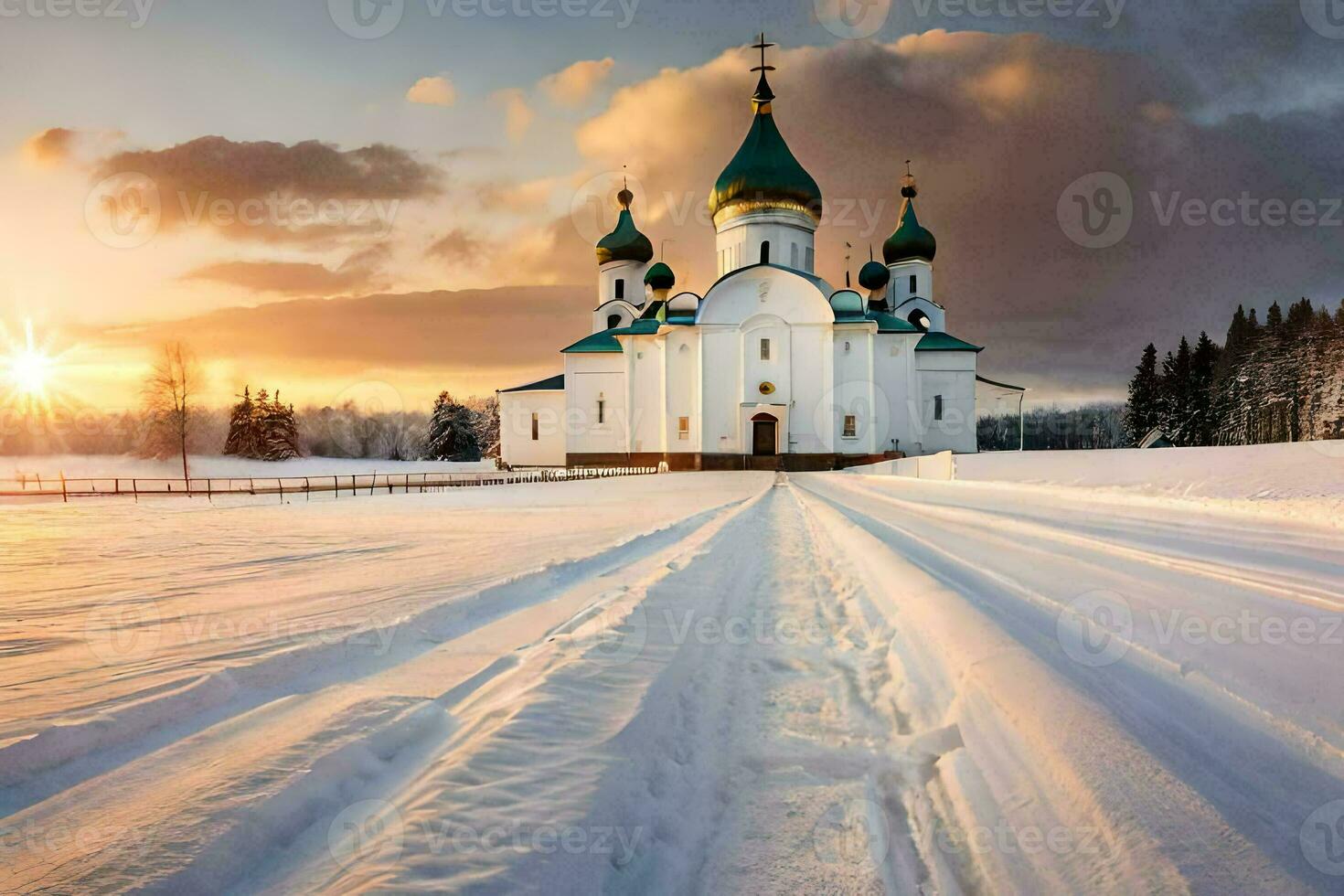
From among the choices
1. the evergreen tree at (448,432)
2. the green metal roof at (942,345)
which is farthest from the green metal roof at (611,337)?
the evergreen tree at (448,432)

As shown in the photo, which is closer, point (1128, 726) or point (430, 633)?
point (1128, 726)

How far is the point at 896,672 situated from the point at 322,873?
10.4ft

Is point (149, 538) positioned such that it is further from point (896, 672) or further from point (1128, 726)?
point (1128, 726)

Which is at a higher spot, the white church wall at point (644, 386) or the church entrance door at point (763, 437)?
the white church wall at point (644, 386)

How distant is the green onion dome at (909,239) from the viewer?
180ft

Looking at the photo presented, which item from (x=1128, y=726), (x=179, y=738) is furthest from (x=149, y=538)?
(x=1128, y=726)

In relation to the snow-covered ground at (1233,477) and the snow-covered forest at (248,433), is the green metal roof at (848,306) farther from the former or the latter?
the snow-covered forest at (248,433)

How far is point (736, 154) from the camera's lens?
48.9 m

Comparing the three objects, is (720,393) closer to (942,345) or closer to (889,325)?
(889,325)

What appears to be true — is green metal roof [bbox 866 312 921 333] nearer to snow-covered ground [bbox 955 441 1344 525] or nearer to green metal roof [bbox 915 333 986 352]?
green metal roof [bbox 915 333 986 352]

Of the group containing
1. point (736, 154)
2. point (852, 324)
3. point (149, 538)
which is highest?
point (736, 154)

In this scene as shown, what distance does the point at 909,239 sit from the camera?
5506 cm

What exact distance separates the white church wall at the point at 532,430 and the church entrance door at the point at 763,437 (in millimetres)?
16613

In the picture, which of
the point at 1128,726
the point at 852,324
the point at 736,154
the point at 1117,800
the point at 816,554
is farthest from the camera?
the point at 736,154
